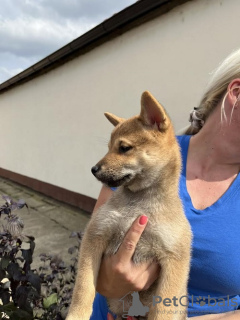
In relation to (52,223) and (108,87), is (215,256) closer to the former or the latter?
(108,87)

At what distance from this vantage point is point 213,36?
13.6 ft

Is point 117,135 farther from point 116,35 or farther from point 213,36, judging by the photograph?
point 116,35

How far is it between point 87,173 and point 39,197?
2.87m

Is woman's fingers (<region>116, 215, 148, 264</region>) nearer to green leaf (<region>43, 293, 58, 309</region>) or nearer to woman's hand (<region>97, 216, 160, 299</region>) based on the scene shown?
woman's hand (<region>97, 216, 160, 299</region>)

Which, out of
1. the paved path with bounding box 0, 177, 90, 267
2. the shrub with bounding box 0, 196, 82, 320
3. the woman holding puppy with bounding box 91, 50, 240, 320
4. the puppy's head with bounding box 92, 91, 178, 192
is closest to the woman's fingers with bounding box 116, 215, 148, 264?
the woman holding puppy with bounding box 91, 50, 240, 320

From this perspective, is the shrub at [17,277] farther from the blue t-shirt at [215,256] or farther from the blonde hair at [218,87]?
the blonde hair at [218,87]

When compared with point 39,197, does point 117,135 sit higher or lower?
higher

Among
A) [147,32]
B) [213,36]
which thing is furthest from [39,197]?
[213,36]

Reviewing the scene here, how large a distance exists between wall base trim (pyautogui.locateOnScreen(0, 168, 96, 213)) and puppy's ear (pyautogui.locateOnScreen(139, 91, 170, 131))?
512cm

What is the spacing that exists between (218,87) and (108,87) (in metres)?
4.25

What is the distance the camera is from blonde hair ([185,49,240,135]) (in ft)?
7.27

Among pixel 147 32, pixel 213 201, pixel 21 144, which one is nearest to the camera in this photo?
pixel 213 201

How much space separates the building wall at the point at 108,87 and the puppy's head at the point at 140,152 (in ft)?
8.79

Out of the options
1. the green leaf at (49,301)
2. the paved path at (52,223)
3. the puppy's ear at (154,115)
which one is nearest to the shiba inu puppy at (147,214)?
the puppy's ear at (154,115)
